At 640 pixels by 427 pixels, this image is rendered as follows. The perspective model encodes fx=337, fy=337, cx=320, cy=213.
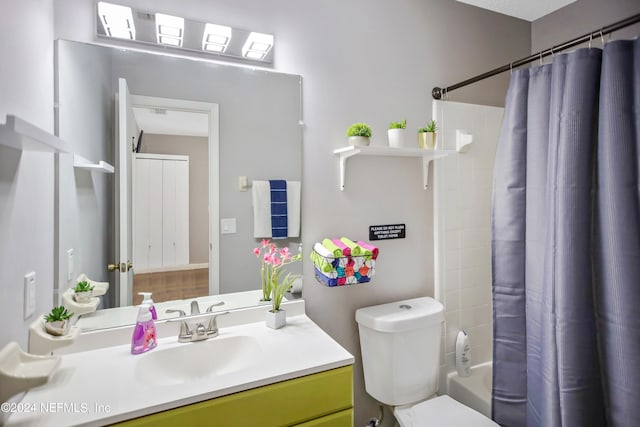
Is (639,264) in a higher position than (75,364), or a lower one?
higher

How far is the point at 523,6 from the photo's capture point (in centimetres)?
200

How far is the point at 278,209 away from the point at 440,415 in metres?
1.13

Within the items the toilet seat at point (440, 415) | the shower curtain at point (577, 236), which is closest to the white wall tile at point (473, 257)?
the shower curtain at point (577, 236)

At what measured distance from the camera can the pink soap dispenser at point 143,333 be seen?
1.17 meters

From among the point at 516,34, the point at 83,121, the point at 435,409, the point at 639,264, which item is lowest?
the point at 435,409

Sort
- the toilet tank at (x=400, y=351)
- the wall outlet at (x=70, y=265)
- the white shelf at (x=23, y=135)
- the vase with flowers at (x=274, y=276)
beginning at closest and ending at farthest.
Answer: the white shelf at (x=23, y=135) → the wall outlet at (x=70, y=265) → the vase with flowers at (x=274, y=276) → the toilet tank at (x=400, y=351)

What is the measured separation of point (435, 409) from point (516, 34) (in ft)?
7.37

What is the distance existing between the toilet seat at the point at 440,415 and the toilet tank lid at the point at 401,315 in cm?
34

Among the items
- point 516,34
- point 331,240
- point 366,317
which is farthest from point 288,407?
point 516,34

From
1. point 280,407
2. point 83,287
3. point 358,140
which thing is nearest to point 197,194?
point 83,287

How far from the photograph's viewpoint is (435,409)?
4.84 ft

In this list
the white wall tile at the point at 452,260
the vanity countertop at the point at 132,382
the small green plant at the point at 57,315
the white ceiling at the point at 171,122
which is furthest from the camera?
the white wall tile at the point at 452,260

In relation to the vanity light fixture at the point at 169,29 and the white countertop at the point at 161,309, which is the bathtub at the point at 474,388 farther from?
the vanity light fixture at the point at 169,29

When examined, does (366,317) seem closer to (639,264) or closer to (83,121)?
(639,264)
